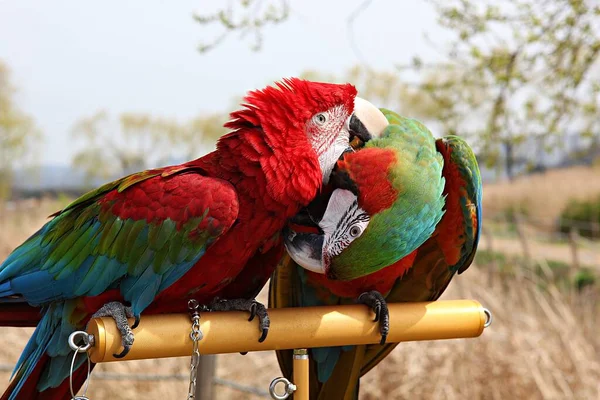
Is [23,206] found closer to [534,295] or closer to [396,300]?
[534,295]

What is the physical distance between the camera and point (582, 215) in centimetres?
1171

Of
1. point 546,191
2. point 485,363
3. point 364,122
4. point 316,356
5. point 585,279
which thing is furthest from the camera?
point 546,191

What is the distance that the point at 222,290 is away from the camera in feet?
4.44

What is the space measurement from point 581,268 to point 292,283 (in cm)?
742

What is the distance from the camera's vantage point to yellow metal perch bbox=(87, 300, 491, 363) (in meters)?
1.09

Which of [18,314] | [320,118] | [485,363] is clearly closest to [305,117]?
[320,118]

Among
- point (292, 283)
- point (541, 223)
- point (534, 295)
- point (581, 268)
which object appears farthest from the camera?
point (541, 223)

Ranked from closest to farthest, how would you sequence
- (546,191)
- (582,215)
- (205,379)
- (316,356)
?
(316,356) < (205,379) < (582,215) < (546,191)

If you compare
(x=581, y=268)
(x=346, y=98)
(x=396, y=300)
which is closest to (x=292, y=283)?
(x=396, y=300)

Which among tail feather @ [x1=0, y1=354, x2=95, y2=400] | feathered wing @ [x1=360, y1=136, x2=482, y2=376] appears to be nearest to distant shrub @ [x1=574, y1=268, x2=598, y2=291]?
feathered wing @ [x1=360, y1=136, x2=482, y2=376]

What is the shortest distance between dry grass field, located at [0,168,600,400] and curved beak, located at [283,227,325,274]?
1.70 m

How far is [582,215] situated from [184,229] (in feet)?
39.3

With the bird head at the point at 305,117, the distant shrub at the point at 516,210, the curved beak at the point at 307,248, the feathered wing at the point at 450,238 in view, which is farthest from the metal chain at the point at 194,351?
the distant shrub at the point at 516,210

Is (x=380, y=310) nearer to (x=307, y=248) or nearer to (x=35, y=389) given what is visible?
(x=307, y=248)
